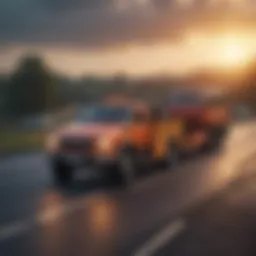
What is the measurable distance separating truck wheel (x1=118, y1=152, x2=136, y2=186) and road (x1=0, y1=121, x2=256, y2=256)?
161 millimetres

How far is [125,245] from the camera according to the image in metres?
9.20

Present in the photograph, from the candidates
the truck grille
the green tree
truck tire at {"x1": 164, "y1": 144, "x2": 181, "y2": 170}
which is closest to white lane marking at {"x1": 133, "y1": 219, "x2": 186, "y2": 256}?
the green tree

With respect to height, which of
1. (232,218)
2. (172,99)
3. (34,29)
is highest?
(34,29)

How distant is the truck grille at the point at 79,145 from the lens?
1262 cm

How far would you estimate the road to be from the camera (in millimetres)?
9266

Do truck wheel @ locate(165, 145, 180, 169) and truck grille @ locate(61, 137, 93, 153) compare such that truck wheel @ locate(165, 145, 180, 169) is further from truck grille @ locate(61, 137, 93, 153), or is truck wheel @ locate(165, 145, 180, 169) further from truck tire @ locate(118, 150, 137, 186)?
truck grille @ locate(61, 137, 93, 153)

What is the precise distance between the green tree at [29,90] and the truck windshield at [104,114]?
1.36 meters

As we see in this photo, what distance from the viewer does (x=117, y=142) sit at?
13156 millimetres

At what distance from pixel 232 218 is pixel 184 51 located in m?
1.78

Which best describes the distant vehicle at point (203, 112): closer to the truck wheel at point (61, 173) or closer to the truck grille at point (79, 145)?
the truck wheel at point (61, 173)

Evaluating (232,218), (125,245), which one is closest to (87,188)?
(232,218)

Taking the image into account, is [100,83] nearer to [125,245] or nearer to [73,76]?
[73,76]

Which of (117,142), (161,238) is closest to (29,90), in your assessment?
(161,238)

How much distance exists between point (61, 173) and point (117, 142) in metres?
1.19
